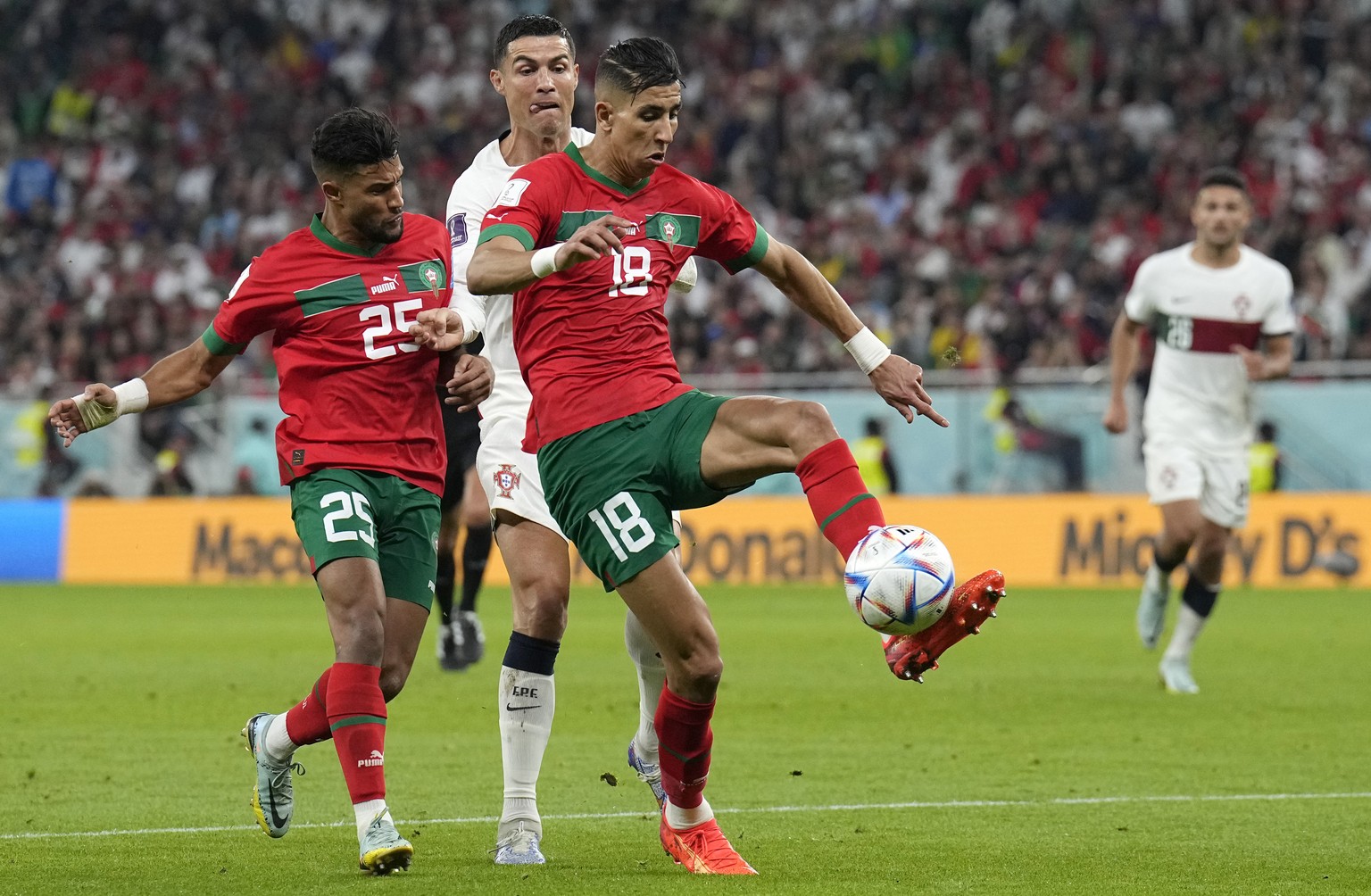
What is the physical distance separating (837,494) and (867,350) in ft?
2.10

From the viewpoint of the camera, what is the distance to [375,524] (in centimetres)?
613

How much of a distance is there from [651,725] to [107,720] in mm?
4142

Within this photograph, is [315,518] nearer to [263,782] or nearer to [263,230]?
[263,782]

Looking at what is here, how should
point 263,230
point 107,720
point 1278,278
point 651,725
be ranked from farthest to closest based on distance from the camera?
point 263,230
point 1278,278
point 107,720
point 651,725

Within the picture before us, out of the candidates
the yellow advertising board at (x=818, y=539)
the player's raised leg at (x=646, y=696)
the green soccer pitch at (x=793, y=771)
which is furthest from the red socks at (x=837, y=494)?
the yellow advertising board at (x=818, y=539)

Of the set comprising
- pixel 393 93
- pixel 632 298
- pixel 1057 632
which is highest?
pixel 393 93

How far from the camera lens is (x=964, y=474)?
20.5m

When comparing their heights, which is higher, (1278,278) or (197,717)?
(1278,278)

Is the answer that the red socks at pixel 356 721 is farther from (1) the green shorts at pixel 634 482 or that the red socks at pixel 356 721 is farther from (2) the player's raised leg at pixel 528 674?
(1) the green shorts at pixel 634 482

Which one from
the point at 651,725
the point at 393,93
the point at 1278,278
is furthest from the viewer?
the point at 393,93

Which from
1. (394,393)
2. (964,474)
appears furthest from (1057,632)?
(394,393)

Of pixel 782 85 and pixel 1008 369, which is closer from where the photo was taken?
pixel 1008 369

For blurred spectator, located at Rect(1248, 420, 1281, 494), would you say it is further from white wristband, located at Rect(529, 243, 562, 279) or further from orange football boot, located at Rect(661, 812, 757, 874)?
white wristband, located at Rect(529, 243, 562, 279)

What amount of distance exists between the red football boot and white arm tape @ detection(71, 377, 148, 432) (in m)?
2.52
